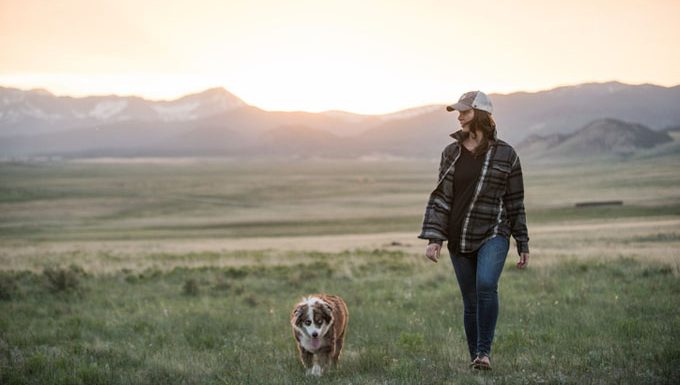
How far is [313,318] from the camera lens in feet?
22.1

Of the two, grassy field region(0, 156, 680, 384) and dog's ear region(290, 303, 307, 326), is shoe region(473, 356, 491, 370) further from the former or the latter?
dog's ear region(290, 303, 307, 326)

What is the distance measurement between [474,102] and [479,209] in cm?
103

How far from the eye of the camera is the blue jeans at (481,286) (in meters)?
6.18

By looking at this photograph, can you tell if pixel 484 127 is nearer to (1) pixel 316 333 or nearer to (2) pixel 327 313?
(2) pixel 327 313

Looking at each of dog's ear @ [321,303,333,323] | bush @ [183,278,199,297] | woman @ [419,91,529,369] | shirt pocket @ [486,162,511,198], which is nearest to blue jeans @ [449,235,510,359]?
woman @ [419,91,529,369]

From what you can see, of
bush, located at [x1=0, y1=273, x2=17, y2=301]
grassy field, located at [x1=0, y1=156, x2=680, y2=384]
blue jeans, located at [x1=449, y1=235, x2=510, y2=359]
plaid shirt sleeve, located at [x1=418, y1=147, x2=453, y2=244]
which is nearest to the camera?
blue jeans, located at [x1=449, y1=235, x2=510, y2=359]

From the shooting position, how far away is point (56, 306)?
41.1ft

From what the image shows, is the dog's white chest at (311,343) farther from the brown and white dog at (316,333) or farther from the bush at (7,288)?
the bush at (7,288)

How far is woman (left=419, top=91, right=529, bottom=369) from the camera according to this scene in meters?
6.23

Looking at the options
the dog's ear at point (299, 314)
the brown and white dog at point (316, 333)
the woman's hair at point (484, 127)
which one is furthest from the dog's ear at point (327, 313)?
the woman's hair at point (484, 127)

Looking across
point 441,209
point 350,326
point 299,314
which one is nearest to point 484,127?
point 441,209

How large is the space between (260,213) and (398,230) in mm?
27692

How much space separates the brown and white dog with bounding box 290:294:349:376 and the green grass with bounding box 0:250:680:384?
0.19 m

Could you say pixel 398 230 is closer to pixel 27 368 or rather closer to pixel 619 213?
pixel 619 213
